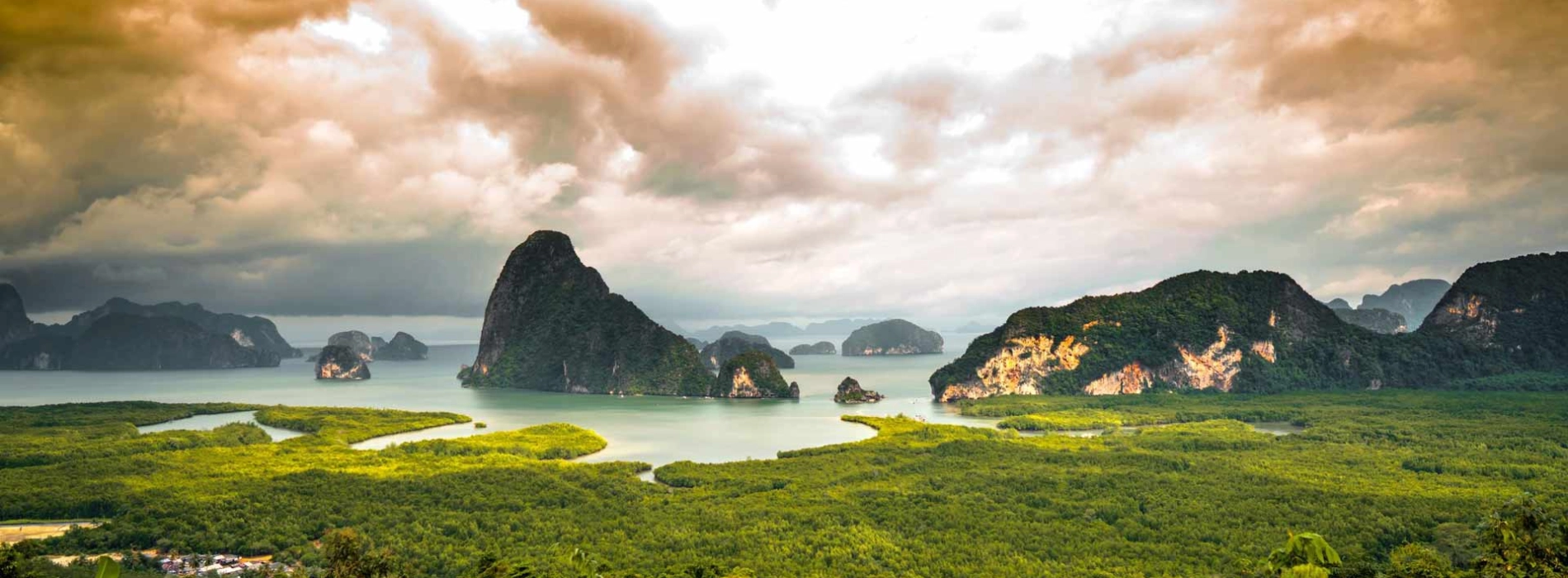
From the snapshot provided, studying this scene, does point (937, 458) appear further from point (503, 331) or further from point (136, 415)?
point (503, 331)

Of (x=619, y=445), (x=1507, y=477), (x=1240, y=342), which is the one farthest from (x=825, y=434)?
(x=1240, y=342)

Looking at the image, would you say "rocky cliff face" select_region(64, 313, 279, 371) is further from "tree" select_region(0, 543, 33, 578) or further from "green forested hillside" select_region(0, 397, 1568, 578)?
"tree" select_region(0, 543, 33, 578)

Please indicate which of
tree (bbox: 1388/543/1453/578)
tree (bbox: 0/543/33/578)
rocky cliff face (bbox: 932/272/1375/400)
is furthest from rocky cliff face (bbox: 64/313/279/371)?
tree (bbox: 1388/543/1453/578)

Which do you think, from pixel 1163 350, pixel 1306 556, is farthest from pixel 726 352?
pixel 1306 556

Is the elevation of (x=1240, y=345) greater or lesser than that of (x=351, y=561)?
greater

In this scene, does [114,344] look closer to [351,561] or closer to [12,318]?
[12,318]

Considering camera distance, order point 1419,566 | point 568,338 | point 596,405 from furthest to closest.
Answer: point 568,338
point 596,405
point 1419,566
